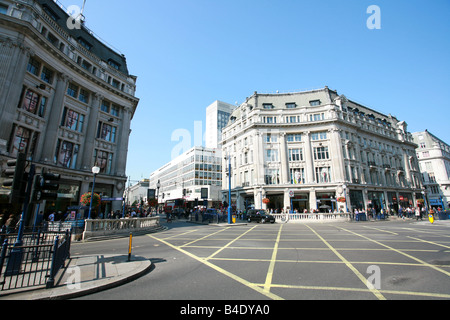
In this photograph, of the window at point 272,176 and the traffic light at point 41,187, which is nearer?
the traffic light at point 41,187

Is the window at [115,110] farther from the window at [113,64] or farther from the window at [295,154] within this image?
the window at [295,154]

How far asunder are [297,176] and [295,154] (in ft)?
15.4

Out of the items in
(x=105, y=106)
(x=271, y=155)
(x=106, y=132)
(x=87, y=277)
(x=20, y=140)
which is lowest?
(x=87, y=277)

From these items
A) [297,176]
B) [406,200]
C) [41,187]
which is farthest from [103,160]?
[406,200]

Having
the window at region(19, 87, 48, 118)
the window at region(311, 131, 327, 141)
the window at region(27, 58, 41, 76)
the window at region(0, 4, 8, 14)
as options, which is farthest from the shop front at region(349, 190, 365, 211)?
the window at region(0, 4, 8, 14)

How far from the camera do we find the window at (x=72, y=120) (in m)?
24.2

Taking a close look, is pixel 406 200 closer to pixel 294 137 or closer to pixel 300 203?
pixel 300 203

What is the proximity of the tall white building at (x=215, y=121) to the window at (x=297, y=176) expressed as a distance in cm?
6025

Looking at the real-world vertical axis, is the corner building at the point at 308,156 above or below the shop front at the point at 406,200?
above

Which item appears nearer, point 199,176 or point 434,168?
point 199,176

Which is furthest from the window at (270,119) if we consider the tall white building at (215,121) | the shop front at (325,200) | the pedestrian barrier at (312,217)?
the tall white building at (215,121)

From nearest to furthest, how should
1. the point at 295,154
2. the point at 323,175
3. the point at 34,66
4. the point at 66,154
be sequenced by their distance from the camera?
1. the point at 34,66
2. the point at 66,154
3. the point at 323,175
4. the point at 295,154

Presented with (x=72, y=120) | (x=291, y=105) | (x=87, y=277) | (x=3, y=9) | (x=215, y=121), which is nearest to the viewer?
(x=87, y=277)

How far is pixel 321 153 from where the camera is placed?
41.9 metres
